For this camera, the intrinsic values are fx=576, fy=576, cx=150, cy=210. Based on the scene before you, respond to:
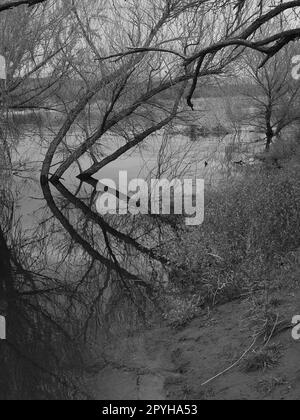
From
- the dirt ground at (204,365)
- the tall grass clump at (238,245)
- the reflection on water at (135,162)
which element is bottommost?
the dirt ground at (204,365)

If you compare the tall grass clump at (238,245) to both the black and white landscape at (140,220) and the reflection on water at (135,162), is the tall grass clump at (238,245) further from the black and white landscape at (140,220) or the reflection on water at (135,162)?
the reflection on water at (135,162)

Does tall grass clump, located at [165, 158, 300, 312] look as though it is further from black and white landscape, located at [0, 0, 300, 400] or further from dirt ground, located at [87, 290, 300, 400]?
dirt ground, located at [87, 290, 300, 400]

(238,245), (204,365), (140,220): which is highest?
(140,220)

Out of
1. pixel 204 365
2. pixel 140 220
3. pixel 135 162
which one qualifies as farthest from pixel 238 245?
pixel 135 162

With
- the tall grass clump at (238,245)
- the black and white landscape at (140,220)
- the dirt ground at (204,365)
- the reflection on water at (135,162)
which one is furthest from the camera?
the reflection on water at (135,162)

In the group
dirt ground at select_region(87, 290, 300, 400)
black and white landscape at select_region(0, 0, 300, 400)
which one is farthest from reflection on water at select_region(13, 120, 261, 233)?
dirt ground at select_region(87, 290, 300, 400)

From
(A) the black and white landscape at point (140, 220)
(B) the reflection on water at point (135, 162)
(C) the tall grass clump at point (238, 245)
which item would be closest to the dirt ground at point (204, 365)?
(A) the black and white landscape at point (140, 220)

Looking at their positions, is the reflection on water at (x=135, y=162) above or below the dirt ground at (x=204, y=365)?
above

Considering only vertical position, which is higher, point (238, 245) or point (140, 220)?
point (140, 220)

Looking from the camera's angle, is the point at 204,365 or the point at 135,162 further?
the point at 135,162

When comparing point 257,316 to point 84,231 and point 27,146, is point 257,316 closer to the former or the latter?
point 84,231

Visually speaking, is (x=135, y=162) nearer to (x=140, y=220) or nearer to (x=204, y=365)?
(x=140, y=220)

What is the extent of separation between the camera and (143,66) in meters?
17.2
